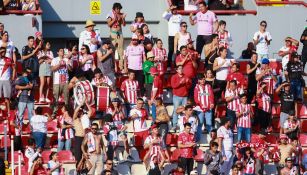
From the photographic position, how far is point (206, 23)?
43812 millimetres

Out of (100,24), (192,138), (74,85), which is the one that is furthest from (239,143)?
(100,24)

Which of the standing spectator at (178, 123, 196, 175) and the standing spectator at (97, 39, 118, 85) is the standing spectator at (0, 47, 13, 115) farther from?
the standing spectator at (178, 123, 196, 175)

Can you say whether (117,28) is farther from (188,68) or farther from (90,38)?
(188,68)

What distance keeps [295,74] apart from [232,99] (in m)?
2.34

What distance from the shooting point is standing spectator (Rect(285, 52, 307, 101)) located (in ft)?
141

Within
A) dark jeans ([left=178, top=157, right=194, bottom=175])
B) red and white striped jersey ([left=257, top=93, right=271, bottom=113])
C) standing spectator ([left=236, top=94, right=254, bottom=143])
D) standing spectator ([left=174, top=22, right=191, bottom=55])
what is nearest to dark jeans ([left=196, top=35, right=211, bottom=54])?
standing spectator ([left=174, top=22, right=191, bottom=55])

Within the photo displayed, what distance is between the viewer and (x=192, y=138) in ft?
131

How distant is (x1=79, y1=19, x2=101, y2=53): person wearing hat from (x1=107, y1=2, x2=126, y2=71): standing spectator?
471mm

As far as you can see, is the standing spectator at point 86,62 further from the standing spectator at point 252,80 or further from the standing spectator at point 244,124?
the standing spectator at point 252,80

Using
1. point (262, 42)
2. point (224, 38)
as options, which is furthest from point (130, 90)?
point (262, 42)

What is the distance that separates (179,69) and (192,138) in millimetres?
2438

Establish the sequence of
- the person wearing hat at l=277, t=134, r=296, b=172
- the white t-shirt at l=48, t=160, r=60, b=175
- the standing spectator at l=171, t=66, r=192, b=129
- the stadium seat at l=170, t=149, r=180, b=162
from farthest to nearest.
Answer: the standing spectator at l=171, t=66, r=192, b=129 < the person wearing hat at l=277, t=134, r=296, b=172 < the stadium seat at l=170, t=149, r=180, b=162 < the white t-shirt at l=48, t=160, r=60, b=175

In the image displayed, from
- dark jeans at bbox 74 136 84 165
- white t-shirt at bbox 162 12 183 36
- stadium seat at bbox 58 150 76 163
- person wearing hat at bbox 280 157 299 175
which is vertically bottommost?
person wearing hat at bbox 280 157 299 175

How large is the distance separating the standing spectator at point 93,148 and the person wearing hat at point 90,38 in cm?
460
